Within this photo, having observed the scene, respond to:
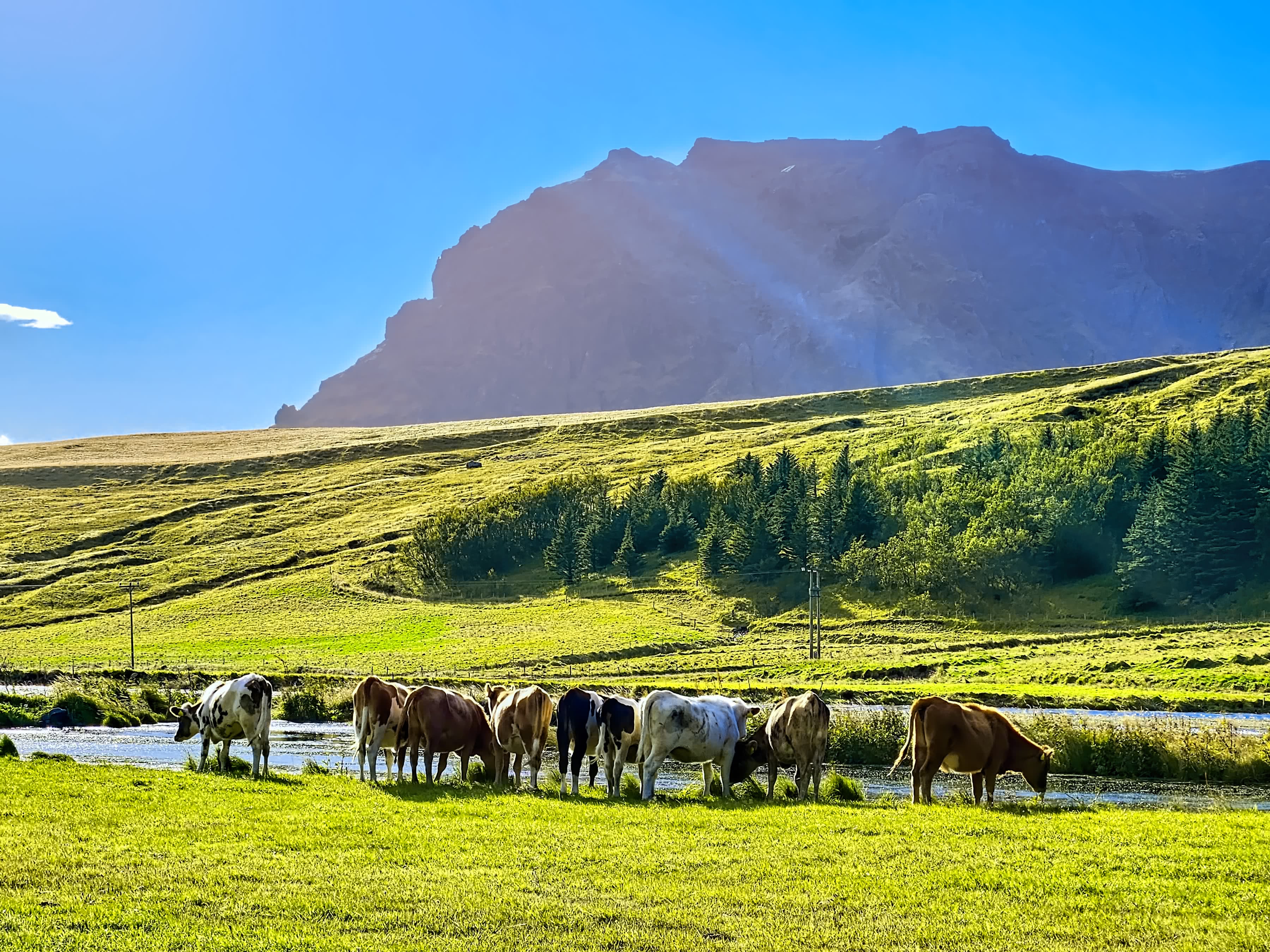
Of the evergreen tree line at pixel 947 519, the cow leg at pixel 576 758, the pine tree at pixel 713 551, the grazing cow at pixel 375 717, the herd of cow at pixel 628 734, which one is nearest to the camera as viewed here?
the herd of cow at pixel 628 734

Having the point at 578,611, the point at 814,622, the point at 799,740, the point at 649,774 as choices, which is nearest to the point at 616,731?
the point at 649,774

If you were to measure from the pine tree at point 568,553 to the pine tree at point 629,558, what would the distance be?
4448mm

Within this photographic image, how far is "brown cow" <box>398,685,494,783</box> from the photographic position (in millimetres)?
25734

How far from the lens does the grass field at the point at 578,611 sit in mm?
70125

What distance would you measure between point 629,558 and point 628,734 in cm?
10997

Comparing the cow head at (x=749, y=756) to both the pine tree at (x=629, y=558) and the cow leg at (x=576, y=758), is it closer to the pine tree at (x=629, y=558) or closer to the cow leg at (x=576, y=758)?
the cow leg at (x=576, y=758)

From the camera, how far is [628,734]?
80.7 feet

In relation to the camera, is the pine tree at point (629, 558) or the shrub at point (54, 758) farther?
the pine tree at point (629, 558)

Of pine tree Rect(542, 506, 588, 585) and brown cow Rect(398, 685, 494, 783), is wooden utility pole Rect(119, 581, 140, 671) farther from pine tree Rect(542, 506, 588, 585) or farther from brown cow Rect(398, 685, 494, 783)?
brown cow Rect(398, 685, 494, 783)

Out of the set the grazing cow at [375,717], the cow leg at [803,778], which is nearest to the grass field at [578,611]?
the cow leg at [803,778]

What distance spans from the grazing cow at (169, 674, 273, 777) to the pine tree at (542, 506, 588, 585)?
102716 mm

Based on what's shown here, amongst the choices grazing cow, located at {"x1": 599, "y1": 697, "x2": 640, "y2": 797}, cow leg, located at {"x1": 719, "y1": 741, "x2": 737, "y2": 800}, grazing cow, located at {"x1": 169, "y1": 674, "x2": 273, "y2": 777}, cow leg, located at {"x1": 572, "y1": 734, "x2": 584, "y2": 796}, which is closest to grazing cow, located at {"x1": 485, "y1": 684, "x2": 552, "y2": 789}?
cow leg, located at {"x1": 572, "y1": 734, "x2": 584, "y2": 796}

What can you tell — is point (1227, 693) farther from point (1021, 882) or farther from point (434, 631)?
point (434, 631)

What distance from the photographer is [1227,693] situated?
176 ft
